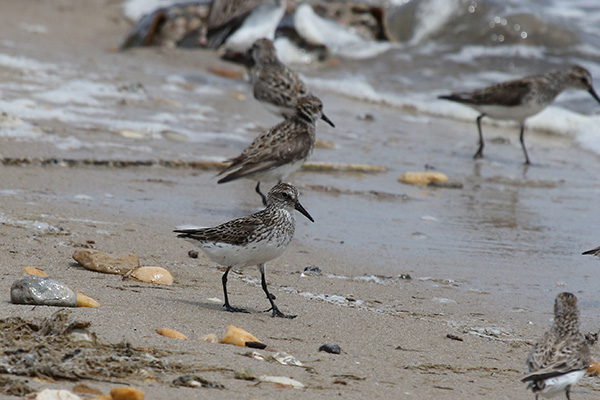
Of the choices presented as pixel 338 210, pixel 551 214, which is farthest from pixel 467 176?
pixel 338 210

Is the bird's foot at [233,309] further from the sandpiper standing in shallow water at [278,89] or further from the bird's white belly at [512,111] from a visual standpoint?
the bird's white belly at [512,111]

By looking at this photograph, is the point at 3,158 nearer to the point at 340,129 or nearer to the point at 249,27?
the point at 340,129

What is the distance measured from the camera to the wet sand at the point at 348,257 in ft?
12.8

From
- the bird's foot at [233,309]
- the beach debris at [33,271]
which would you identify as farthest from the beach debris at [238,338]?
the beach debris at [33,271]

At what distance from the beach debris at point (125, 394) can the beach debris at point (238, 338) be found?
0.89m

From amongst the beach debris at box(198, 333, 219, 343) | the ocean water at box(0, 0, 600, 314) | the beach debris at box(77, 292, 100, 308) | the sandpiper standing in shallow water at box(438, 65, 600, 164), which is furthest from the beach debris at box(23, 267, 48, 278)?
the sandpiper standing in shallow water at box(438, 65, 600, 164)

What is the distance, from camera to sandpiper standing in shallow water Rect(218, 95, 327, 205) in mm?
6930

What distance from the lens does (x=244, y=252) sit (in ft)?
15.5

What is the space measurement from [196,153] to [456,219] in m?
2.56

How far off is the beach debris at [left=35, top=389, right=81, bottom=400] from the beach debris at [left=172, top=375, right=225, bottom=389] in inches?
17.4

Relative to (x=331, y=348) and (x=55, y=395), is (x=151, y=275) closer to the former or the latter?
(x=331, y=348)

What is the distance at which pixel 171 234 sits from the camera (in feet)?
19.4

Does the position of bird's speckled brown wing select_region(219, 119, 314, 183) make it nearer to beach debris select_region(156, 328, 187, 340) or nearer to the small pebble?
the small pebble

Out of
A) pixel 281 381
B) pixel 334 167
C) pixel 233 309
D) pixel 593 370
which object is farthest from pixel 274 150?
pixel 281 381
